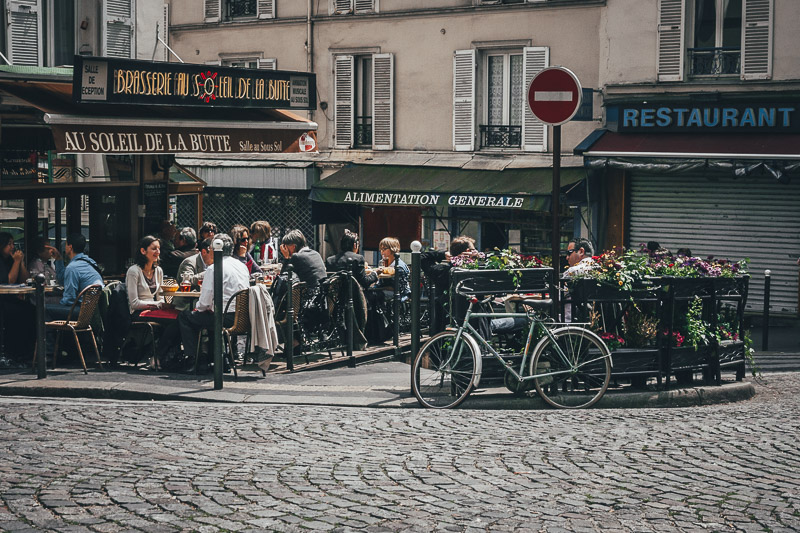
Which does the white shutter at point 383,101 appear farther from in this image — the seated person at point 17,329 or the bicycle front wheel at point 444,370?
the bicycle front wheel at point 444,370

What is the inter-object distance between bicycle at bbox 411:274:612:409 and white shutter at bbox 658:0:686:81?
436 inches

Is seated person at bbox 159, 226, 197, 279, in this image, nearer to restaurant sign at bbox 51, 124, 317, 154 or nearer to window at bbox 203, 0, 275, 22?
restaurant sign at bbox 51, 124, 317, 154

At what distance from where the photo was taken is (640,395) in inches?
372

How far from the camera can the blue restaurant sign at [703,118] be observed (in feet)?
58.9

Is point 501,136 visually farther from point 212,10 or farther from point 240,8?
point 212,10

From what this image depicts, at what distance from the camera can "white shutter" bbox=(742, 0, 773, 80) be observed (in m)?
18.3

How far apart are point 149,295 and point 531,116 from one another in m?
11.1

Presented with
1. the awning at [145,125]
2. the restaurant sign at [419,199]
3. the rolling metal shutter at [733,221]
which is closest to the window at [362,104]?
the restaurant sign at [419,199]

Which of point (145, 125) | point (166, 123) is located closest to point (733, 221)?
point (166, 123)

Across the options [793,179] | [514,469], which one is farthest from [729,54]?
[514,469]

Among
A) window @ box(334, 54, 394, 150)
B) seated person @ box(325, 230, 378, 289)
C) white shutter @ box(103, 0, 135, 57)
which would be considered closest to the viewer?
seated person @ box(325, 230, 378, 289)

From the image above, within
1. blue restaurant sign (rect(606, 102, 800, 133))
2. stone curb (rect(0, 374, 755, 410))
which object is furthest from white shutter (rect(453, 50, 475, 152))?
stone curb (rect(0, 374, 755, 410))

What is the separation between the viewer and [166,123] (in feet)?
Answer: 43.6

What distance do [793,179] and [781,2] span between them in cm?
298
